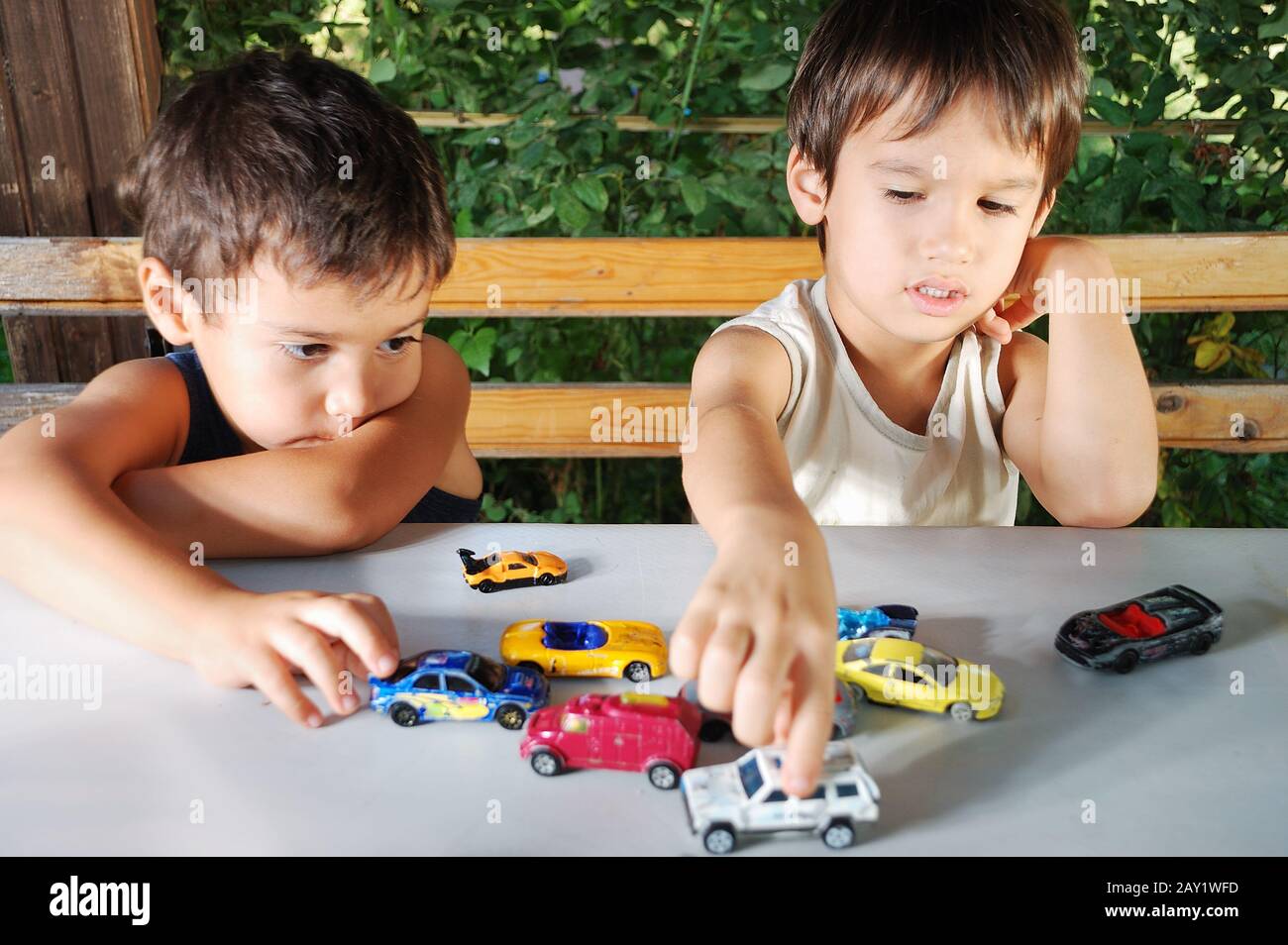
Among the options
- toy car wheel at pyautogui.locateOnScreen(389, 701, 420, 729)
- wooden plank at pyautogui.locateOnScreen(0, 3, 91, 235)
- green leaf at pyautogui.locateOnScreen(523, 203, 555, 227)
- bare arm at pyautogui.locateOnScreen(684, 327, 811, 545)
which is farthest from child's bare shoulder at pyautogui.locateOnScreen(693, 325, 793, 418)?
wooden plank at pyautogui.locateOnScreen(0, 3, 91, 235)

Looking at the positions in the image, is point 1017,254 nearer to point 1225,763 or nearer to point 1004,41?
point 1004,41

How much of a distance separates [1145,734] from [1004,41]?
75cm

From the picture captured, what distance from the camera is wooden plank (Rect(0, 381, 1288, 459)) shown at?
231 centimetres

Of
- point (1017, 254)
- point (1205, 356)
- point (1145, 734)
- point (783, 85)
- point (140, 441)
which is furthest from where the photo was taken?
point (1205, 356)

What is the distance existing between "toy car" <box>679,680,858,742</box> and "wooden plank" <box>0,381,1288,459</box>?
5.19 ft

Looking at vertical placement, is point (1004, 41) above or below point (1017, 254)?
above

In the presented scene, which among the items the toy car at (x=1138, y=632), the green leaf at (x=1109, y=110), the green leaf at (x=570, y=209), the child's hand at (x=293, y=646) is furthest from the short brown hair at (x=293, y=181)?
the green leaf at (x=1109, y=110)

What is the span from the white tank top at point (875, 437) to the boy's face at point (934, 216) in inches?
4.9

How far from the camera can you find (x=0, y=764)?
68 cm

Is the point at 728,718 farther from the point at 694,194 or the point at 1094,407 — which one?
the point at 694,194

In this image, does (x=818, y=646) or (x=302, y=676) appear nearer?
(x=818, y=646)

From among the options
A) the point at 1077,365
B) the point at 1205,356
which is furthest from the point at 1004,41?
the point at 1205,356

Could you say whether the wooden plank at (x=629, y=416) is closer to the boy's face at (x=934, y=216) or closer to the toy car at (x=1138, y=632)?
the boy's face at (x=934, y=216)

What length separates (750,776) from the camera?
2.10 feet
